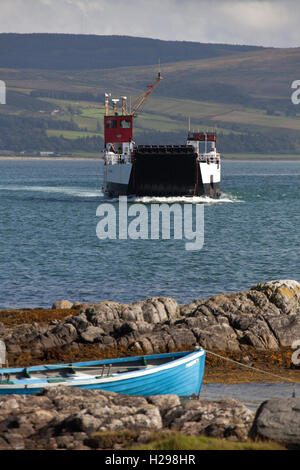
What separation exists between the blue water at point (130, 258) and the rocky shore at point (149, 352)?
5.47 metres

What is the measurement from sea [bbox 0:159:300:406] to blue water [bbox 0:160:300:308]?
43 mm

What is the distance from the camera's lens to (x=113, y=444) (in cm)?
1230

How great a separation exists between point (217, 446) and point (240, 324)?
33.9 ft

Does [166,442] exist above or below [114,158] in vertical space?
below

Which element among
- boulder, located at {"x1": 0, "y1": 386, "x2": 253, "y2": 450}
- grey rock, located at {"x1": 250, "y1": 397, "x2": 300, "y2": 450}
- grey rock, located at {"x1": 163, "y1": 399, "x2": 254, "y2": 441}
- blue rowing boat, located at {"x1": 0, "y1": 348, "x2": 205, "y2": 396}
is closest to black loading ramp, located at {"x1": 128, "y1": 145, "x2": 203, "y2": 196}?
blue rowing boat, located at {"x1": 0, "y1": 348, "x2": 205, "y2": 396}

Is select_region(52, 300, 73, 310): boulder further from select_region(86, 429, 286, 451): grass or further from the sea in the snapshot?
select_region(86, 429, 286, 451): grass

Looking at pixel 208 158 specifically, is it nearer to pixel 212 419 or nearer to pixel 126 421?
pixel 212 419

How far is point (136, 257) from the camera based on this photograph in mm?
43219

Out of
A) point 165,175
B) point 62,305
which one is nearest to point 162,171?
point 165,175

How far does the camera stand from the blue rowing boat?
15.8m

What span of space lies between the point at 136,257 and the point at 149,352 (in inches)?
901

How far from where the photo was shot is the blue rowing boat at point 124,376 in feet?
51.7

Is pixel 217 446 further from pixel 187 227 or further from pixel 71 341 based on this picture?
pixel 187 227

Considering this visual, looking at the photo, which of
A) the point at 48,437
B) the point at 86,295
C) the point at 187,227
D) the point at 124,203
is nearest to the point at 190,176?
the point at 124,203
